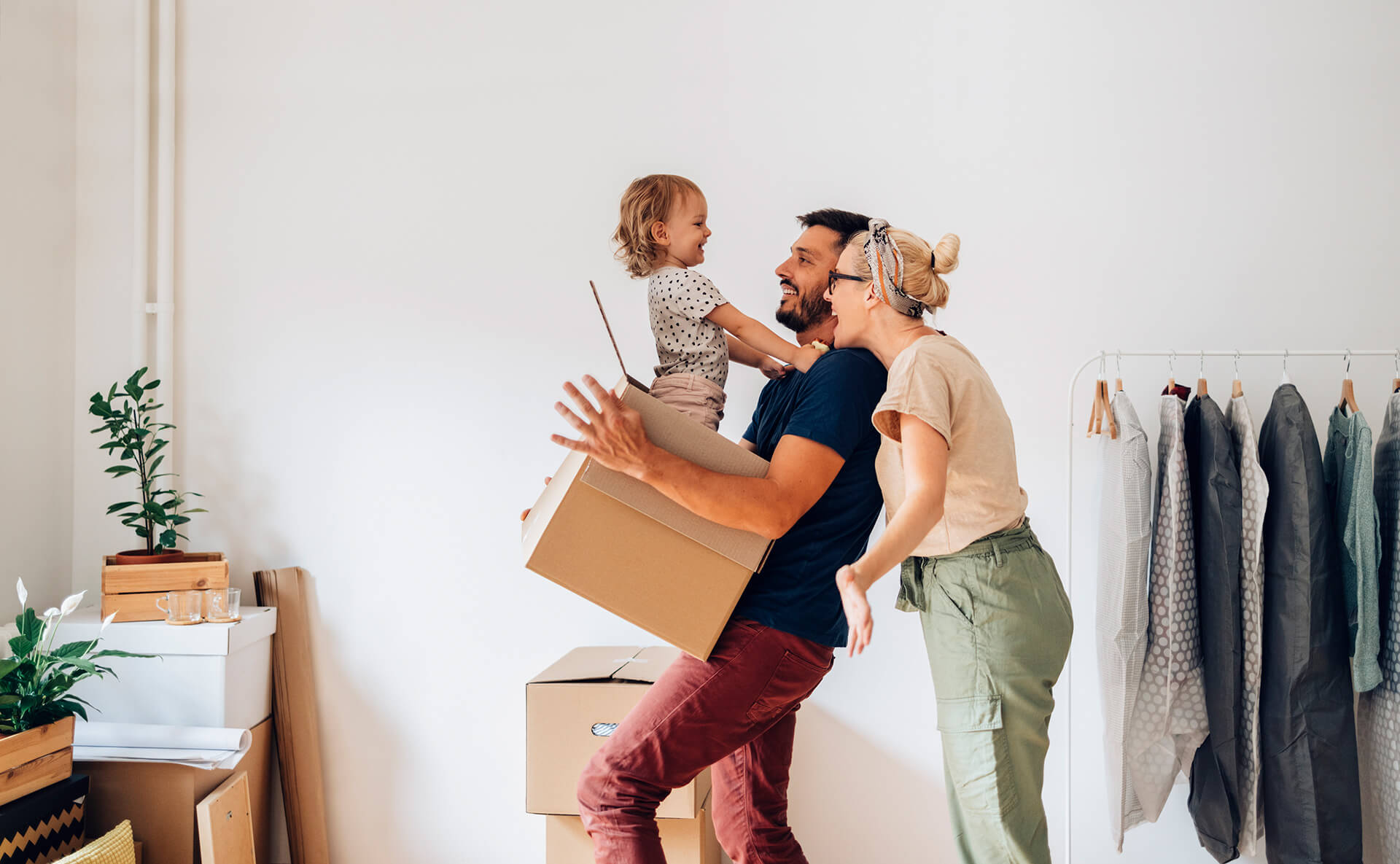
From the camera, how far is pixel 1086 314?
7.52 ft

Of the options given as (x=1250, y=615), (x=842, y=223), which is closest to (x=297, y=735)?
(x=842, y=223)

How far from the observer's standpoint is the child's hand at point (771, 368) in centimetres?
168

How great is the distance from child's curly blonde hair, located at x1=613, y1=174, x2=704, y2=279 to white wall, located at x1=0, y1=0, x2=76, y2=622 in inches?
71.3

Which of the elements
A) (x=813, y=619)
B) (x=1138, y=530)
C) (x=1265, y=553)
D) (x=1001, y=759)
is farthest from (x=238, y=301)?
(x=1265, y=553)

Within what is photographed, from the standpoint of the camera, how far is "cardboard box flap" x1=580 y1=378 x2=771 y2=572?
1319 millimetres

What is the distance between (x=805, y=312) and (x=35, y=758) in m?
1.80

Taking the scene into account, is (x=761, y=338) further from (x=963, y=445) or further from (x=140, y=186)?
(x=140, y=186)

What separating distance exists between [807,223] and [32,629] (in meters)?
1.88

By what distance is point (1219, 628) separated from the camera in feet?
6.44

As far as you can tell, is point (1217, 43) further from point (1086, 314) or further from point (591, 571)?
point (591, 571)

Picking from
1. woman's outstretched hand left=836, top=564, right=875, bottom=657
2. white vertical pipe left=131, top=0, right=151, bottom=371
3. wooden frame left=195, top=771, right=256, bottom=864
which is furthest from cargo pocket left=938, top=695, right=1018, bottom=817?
white vertical pipe left=131, top=0, right=151, bottom=371

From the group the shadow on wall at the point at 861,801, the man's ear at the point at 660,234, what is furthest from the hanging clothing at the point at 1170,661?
the man's ear at the point at 660,234

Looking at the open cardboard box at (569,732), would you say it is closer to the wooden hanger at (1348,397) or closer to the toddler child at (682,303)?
the toddler child at (682,303)

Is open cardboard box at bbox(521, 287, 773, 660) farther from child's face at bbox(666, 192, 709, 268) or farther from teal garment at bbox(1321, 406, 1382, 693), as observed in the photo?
teal garment at bbox(1321, 406, 1382, 693)
